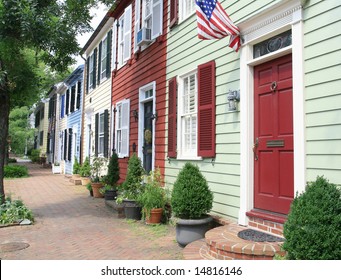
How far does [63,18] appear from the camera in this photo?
7633 millimetres

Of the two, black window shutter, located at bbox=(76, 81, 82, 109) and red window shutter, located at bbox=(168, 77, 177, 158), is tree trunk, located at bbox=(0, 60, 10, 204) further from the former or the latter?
black window shutter, located at bbox=(76, 81, 82, 109)

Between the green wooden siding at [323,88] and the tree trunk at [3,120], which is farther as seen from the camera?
the tree trunk at [3,120]

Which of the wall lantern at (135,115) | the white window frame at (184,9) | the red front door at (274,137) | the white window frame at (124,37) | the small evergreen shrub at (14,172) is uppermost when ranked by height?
the white window frame at (124,37)

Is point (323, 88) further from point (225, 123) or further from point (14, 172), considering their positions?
point (14, 172)

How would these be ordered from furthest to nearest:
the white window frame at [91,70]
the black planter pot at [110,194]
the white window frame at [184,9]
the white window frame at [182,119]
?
the white window frame at [91,70] < the black planter pot at [110,194] < the white window frame at [184,9] < the white window frame at [182,119]

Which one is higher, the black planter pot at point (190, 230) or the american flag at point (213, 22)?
the american flag at point (213, 22)

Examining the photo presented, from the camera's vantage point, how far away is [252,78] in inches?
191

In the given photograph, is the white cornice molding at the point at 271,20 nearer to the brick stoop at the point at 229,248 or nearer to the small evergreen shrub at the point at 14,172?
the brick stoop at the point at 229,248

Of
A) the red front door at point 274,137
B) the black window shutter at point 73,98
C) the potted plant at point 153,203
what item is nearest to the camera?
the red front door at point 274,137

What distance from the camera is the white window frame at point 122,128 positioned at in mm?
9711

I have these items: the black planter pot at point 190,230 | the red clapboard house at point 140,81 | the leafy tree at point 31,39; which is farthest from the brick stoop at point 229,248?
the leafy tree at point 31,39

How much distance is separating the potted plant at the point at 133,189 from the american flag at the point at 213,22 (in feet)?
12.3
